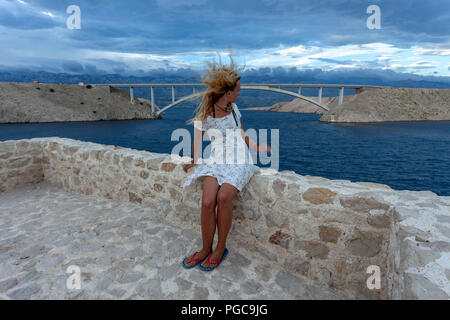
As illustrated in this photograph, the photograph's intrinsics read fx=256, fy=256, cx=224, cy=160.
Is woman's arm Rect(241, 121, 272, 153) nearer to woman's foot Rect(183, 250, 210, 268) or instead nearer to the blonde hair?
the blonde hair

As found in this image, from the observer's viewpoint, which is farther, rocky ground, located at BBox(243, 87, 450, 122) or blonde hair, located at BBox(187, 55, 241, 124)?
rocky ground, located at BBox(243, 87, 450, 122)

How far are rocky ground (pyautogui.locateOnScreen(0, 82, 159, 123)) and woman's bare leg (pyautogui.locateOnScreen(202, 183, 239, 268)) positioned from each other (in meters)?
46.1

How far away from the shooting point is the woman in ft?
6.95

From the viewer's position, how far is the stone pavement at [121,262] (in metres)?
1.89

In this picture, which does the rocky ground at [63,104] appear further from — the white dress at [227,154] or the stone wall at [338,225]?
the white dress at [227,154]

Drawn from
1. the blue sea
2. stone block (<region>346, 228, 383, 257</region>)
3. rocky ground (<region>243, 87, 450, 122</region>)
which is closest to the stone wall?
stone block (<region>346, 228, 383, 257</region>)

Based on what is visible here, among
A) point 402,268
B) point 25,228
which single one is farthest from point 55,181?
point 402,268

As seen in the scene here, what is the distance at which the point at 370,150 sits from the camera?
77.3 feet

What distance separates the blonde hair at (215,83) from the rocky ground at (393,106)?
1757 inches

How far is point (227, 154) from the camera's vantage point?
2.29 m

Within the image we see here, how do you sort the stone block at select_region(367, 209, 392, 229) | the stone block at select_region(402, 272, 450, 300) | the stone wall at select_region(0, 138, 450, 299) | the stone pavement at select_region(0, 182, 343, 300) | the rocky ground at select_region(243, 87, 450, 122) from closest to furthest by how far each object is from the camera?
1. the stone block at select_region(402, 272, 450, 300)
2. the stone wall at select_region(0, 138, 450, 299)
3. the stone block at select_region(367, 209, 392, 229)
4. the stone pavement at select_region(0, 182, 343, 300)
5. the rocky ground at select_region(243, 87, 450, 122)

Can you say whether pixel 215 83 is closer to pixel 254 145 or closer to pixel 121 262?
pixel 254 145

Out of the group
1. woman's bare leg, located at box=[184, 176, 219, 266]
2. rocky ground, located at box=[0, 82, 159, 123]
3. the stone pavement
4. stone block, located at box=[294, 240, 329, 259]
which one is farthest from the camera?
rocky ground, located at box=[0, 82, 159, 123]
